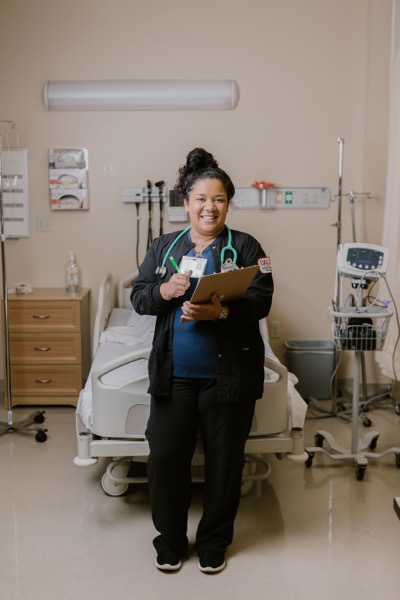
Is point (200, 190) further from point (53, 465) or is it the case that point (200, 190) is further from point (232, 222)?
point (232, 222)

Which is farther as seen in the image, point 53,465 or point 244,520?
point 53,465

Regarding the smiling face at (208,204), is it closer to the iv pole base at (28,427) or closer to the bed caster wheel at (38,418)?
the iv pole base at (28,427)

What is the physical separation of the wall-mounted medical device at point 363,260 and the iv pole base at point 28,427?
189 centimetres

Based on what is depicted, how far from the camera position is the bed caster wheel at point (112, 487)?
303cm

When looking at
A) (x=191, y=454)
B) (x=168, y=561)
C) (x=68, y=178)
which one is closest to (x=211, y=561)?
(x=168, y=561)

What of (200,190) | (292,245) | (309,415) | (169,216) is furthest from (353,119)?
(200,190)

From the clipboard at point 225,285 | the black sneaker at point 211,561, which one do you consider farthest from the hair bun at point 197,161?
the black sneaker at point 211,561

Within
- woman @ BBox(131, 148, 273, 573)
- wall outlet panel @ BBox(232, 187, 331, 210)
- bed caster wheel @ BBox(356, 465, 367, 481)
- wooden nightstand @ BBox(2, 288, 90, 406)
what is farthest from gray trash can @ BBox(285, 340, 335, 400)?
woman @ BBox(131, 148, 273, 573)

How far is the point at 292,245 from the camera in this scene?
456cm

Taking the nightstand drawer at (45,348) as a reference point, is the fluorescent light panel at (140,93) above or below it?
above

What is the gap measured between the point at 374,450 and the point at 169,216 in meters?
2.02

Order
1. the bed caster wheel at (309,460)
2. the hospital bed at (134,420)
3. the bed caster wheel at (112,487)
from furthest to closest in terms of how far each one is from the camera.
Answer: the bed caster wheel at (309,460) → the bed caster wheel at (112,487) → the hospital bed at (134,420)

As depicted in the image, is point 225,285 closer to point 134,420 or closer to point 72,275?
point 134,420

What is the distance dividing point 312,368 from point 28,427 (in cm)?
186
